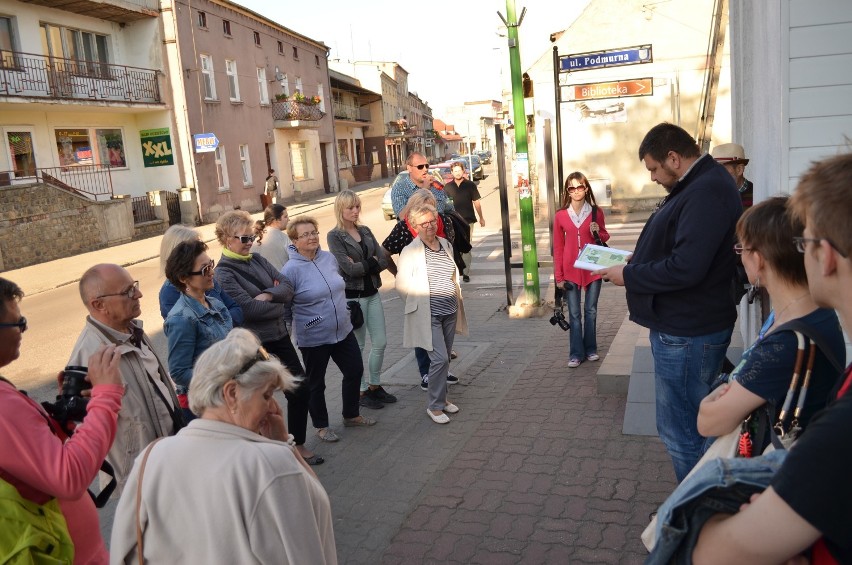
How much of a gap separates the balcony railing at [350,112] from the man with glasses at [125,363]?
139ft

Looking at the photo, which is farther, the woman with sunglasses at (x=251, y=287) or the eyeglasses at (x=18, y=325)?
the woman with sunglasses at (x=251, y=287)

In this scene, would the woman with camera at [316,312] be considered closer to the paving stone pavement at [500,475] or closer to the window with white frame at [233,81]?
the paving stone pavement at [500,475]

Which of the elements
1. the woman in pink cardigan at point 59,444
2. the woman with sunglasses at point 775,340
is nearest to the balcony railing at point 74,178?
the woman in pink cardigan at point 59,444

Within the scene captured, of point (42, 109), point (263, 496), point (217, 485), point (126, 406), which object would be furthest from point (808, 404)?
point (42, 109)

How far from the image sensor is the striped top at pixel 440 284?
5715mm

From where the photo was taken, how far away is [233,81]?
30453 mm

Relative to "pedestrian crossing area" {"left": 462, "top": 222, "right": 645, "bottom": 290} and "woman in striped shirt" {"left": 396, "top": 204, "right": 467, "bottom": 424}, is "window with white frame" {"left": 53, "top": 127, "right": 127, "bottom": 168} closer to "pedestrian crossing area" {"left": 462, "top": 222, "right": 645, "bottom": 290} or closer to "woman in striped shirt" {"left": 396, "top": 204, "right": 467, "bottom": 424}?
"pedestrian crossing area" {"left": 462, "top": 222, "right": 645, "bottom": 290}

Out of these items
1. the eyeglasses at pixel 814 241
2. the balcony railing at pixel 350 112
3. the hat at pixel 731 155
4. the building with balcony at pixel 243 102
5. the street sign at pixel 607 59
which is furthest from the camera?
the balcony railing at pixel 350 112

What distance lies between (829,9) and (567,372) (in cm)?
375

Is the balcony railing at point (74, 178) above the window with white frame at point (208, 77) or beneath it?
beneath

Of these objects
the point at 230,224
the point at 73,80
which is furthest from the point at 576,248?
the point at 73,80

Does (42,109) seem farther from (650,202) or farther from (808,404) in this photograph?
(808,404)

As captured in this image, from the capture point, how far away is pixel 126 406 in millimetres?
2959

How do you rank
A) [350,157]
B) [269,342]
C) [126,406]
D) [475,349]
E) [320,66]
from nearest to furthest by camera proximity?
[126,406] → [269,342] → [475,349] → [320,66] → [350,157]
